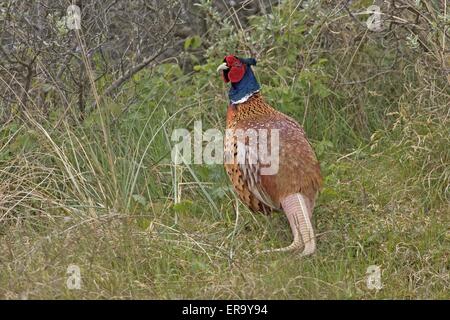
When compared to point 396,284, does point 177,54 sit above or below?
above

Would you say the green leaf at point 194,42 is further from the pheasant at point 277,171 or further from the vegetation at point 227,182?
the pheasant at point 277,171

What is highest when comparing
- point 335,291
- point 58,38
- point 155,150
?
point 58,38

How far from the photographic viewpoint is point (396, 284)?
14.2 feet

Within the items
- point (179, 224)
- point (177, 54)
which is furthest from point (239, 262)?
point (177, 54)

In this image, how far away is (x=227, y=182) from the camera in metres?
5.38

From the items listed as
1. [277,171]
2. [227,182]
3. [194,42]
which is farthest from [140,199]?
[194,42]

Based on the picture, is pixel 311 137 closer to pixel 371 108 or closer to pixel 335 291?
pixel 371 108

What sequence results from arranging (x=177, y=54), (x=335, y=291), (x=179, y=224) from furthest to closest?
(x=177, y=54) < (x=179, y=224) < (x=335, y=291)

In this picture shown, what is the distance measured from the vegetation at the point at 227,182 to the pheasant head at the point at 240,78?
0.47m

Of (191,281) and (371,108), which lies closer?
(191,281)

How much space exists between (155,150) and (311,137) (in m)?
0.90

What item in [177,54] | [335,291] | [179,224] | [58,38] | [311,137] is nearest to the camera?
[335,291]

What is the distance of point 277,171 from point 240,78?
1.87 ft

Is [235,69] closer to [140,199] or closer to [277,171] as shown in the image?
[277,171]
